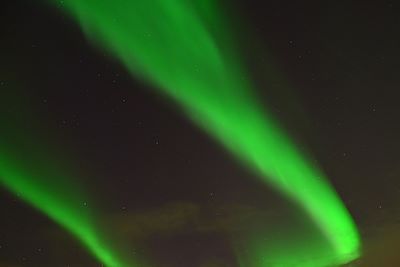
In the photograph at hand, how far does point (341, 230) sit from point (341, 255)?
364 millimetres

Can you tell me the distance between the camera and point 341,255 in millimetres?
7973

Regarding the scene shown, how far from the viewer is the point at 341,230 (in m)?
7.94
